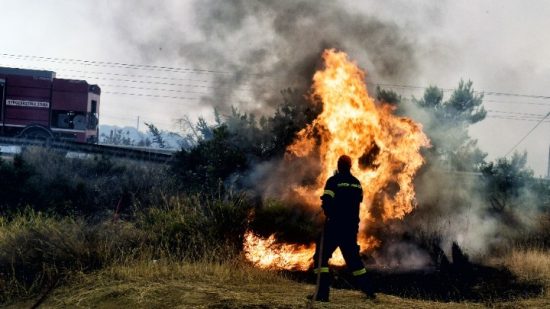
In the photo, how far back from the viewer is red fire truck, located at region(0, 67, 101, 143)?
84.8ft

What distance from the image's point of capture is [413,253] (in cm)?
1157

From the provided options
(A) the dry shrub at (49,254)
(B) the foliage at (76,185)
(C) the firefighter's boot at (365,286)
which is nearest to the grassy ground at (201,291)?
(C) the firefighter's boot at (365,286)

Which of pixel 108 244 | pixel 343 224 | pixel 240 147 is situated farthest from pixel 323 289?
pixel 240 147

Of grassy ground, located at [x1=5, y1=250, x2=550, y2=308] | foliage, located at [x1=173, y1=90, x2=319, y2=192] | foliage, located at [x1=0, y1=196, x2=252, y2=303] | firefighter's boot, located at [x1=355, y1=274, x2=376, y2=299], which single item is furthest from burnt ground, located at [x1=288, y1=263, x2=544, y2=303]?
foliage, located at [x1=173, y1=90, x2=319, y2=192]

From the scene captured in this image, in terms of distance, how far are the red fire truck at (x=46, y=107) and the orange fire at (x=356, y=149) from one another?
19.2m

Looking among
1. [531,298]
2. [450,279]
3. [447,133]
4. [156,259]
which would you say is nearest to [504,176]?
[447,133]

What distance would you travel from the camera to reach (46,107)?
26.5 metres

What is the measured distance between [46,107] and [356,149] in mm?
21838

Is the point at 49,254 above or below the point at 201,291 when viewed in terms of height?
above

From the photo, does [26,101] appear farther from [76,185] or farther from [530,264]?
[530,264]

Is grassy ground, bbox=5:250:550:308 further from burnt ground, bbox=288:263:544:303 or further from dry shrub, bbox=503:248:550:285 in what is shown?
dry shrub, bbox=503:248:550:285

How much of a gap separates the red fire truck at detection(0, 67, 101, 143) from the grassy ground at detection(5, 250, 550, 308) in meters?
20.0

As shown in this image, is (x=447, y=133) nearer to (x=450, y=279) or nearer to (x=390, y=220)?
(x=390, y=220)

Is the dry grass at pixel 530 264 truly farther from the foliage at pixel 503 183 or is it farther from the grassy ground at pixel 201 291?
the foliage at pixel 503 183
